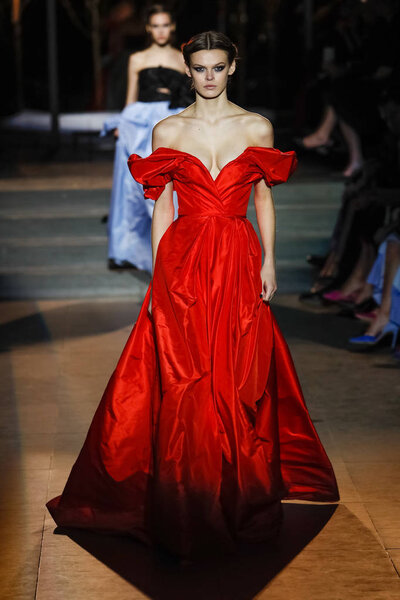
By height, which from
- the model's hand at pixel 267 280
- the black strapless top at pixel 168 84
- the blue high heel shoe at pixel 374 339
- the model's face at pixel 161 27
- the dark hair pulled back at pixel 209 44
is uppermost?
the dark hair pulled back at pixel 209 44

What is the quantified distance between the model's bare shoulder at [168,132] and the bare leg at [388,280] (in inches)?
106

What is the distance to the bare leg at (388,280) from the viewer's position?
597cm

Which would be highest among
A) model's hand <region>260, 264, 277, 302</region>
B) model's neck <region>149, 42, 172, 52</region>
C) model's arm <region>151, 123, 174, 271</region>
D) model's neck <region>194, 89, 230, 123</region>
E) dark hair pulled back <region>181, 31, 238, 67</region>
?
dark hair pulled back <region>181, 31, 238, 67</region>

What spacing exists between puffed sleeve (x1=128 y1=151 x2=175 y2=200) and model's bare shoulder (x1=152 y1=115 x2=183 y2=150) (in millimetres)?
61

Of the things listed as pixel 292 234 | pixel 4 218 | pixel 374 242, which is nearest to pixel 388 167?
pixel 374 242

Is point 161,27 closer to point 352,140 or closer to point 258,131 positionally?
point 352,140

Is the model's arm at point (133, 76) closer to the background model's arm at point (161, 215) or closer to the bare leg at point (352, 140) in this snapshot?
the bare leg at point (352, 140)

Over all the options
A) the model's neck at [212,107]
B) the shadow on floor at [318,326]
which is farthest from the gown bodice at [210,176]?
the shadow on floor at [318,326]

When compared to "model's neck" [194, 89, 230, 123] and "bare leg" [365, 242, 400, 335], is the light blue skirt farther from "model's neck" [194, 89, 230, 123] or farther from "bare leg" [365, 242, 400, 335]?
"model's neck" [194, 89, 230, 123]

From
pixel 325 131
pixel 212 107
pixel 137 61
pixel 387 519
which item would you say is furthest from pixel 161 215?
pixel 325 131

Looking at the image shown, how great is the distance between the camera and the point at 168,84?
728cm

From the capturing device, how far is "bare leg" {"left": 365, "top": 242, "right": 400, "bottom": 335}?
5.97 metres

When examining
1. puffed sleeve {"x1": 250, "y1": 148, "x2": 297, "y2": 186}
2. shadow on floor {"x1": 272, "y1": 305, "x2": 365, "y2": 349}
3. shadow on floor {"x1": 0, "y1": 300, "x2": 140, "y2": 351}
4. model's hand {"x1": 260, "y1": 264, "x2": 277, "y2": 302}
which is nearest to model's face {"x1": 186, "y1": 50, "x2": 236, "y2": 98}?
puffed sleeve {"x1": 250, "y1": 148, "x2": 297, "y2": 186}

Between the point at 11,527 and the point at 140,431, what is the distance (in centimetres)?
54
